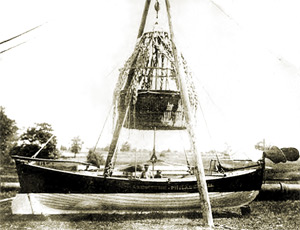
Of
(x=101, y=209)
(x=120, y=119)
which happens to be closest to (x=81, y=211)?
(x=101, y=209)

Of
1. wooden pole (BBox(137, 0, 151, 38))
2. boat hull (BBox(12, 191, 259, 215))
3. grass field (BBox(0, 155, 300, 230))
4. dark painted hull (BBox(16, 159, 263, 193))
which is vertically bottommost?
grass field (BBox(0, 155, 300, 230))

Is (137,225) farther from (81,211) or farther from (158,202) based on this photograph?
(81,211)

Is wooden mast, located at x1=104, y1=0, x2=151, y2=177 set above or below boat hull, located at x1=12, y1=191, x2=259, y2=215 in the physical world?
above

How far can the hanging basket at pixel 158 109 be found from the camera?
7.94 meters

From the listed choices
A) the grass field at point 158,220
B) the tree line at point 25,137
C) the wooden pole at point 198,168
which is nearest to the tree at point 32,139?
the tree line at point 25,137

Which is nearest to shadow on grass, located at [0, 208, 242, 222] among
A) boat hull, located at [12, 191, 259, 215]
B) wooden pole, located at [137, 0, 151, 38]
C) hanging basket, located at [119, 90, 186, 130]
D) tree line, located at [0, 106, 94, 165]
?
boat hull, located at [12, 191, 259, 215]

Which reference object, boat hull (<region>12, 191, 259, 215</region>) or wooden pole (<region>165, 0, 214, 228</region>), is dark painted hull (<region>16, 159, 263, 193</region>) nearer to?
boat hull (<region>12, 191, 259, 215</region>)

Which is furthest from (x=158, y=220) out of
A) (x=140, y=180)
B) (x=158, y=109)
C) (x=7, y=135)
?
(x=7, y=135)

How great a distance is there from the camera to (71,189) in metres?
7.61

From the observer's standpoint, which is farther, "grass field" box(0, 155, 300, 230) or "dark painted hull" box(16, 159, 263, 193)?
"dark painted hull" box(16, 159, 263, 193)

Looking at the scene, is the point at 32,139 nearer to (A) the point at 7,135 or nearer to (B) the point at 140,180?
(A) the point at 7,135

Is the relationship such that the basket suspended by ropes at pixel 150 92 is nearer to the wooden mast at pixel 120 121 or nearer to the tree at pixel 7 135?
the wooden mast at pixel 120 121

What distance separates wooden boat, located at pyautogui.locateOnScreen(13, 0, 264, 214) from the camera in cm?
751

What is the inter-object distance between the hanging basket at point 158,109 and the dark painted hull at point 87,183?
67.0 inches
